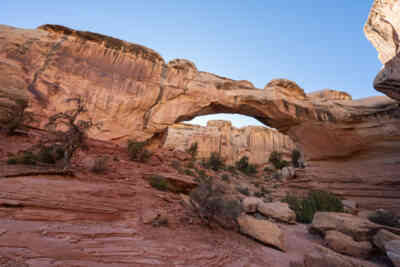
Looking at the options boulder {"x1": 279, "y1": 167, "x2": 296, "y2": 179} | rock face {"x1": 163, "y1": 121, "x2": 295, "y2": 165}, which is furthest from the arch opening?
boulder {"x1": 279, "y1": 167, "x2": 296, "y2": 179}

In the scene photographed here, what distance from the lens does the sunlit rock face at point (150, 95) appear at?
7734mm

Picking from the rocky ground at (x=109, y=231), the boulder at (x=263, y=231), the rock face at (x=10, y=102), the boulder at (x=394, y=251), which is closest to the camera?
the rocky ground at (x=109, y=231)

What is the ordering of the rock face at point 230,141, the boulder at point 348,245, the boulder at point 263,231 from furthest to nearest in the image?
the rock face at point 230,141
the boulder at point 263,231
the boulder at point 348,245

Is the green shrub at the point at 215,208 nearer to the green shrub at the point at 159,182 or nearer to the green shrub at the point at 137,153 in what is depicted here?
the green shrub at the point at 159,182

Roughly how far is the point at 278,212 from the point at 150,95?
7.67 metres

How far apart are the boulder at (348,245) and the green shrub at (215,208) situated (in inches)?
76.3

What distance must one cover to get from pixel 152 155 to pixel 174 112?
116 inches

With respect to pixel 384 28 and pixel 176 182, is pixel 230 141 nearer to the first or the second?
pixel 384 28

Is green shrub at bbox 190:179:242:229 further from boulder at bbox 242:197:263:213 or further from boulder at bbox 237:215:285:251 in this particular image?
boulder at bbox 242:197:263:213

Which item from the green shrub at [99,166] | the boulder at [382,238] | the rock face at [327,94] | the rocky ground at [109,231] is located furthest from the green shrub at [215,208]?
the rock face at [327,94]

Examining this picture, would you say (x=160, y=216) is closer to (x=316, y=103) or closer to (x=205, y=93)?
(x=205, y=93)

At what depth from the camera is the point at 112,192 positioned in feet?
13.3

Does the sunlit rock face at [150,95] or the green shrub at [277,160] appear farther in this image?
the green shrub at [277,160]

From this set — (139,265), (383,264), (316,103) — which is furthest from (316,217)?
(316,103)
